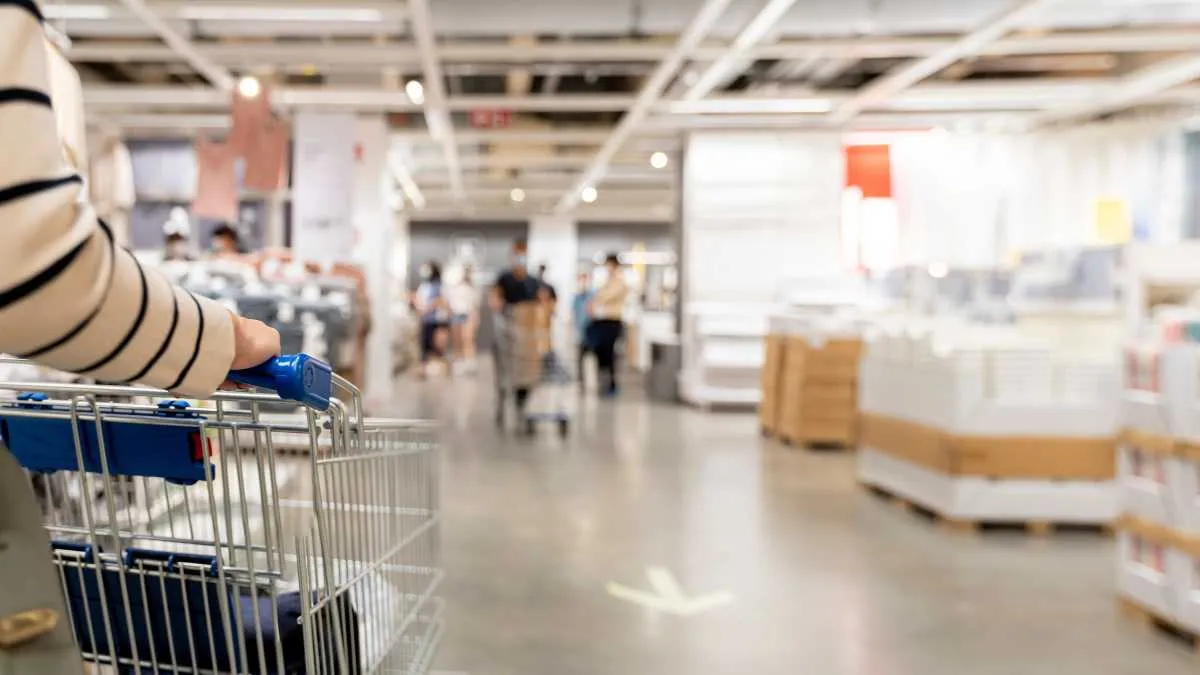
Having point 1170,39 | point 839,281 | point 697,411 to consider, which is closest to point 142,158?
point 697,411

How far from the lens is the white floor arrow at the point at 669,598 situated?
3.50 metres

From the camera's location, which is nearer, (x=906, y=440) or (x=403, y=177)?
(x=906, y=440)

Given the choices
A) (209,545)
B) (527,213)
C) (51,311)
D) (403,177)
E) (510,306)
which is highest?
(403,177)

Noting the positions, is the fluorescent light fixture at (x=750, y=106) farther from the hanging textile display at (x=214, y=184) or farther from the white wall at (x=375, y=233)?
the hanging textile display at (x=214, y=184)

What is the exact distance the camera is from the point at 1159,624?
3.37 metres

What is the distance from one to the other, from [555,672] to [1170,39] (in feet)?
24.5

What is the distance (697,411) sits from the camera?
35.0 ft

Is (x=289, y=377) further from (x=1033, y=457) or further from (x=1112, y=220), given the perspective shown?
(x=1112, y=220)

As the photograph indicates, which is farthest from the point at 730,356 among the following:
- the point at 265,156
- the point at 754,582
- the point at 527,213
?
the point at 527,213

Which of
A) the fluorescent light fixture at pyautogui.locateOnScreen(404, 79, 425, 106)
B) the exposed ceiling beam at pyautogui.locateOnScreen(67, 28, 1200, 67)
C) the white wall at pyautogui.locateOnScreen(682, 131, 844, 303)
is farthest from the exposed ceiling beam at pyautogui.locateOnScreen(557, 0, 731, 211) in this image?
the fluorescent light fixture at pyautogui.locateOnScreen(404, 79, 425, 106)

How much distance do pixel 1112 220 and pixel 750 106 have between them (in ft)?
14.5

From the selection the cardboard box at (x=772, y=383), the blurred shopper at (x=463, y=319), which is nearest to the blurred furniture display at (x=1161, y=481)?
the cardboard box at (x=772, y=383)

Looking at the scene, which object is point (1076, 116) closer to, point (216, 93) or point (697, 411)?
point (697, 411)

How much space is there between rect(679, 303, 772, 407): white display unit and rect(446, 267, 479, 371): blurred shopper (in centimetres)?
714
